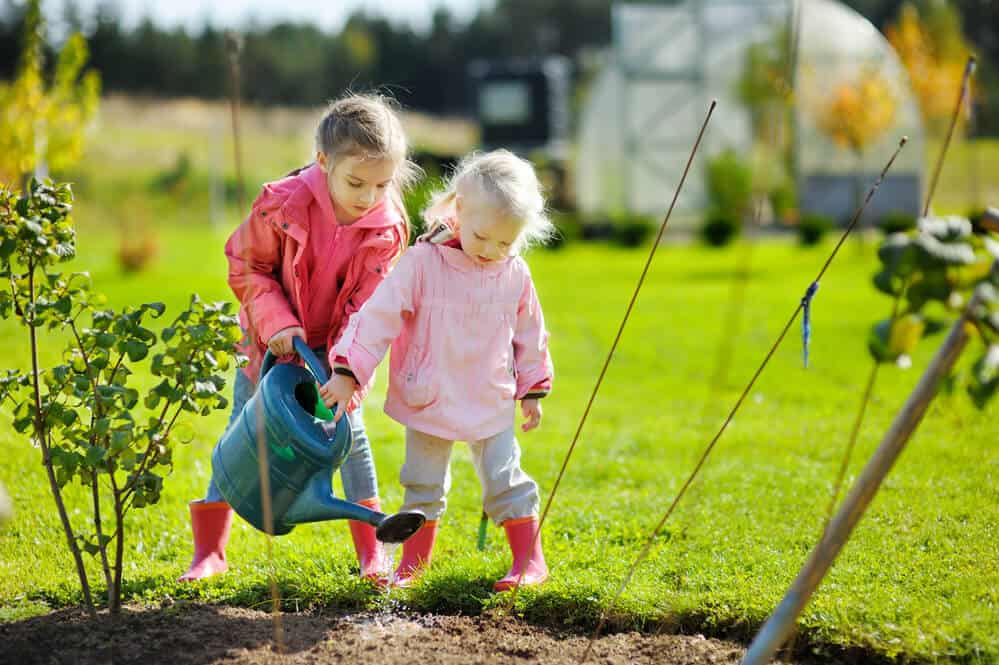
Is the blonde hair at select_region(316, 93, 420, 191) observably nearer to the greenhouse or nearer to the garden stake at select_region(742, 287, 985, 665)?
the garden stake at select_region(742, 287, 985, 665)

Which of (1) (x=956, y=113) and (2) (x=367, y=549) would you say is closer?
(1) (x=956, y=113)

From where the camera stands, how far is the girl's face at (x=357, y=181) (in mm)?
2879

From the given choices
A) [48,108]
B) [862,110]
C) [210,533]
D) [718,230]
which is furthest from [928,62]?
[210,533]

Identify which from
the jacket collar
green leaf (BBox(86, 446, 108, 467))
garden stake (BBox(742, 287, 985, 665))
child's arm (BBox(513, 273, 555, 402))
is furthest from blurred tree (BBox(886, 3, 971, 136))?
green leaf (BBox(86, 446, 108, 467))

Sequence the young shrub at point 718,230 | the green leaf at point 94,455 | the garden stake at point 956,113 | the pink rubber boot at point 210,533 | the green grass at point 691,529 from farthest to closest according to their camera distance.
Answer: the young shrub at point 718,230 → the pink rubber boot at point 210,533 → the green grass at point 691,529 → the green leaf at point 94,455 → the garden stake at point 956,113

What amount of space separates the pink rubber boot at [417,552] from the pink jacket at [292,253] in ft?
2.08

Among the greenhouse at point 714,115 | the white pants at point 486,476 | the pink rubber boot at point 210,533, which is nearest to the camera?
the white pants at point 486,476

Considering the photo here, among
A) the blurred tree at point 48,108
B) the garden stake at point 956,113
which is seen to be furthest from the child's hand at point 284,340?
the blurred tree at point 48,108

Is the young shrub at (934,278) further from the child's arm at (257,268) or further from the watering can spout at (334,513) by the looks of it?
the child's arm at (257,268)

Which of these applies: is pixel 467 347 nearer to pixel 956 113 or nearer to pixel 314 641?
pixel 314 641

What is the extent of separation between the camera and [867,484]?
6.28 feet

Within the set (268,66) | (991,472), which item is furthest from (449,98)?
(991,472)

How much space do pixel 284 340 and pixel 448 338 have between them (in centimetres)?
45

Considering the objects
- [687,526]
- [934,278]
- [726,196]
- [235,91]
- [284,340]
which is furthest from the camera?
[726,196]
